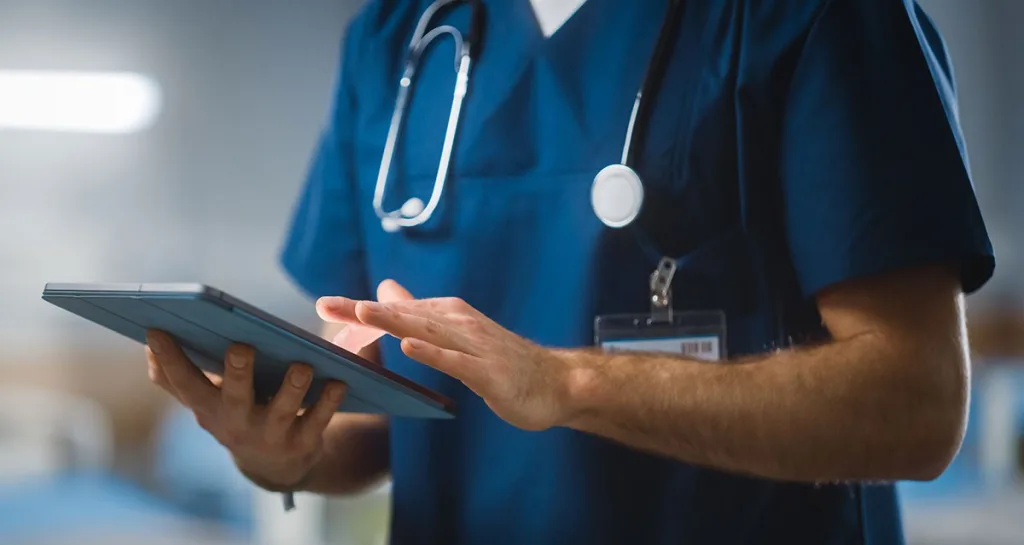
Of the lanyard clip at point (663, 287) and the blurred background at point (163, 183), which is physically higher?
the blurred background at point (163, 183)

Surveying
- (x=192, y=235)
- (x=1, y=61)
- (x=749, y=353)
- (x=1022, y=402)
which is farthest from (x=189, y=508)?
(x=749, y=353)

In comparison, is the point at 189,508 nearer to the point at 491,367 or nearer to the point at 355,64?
the point at 355,64

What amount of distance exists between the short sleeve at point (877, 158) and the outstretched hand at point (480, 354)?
0.22 meters

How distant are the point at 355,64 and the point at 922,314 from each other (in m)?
0.58

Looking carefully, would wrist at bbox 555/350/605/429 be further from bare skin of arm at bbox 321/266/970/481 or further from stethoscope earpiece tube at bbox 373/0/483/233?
stethoscope earpiece tube at bbox 373/0/483/233

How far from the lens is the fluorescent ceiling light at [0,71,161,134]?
133 inches

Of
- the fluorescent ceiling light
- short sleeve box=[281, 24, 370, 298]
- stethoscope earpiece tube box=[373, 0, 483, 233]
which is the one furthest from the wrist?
the fluorescent ceiling light

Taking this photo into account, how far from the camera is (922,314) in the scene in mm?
696

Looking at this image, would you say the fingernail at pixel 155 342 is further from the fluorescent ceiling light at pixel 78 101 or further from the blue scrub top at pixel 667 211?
the fluorescent ceiling light at pixel 78 101

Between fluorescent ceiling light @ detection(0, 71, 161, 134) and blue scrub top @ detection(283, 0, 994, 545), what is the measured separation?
2875mm

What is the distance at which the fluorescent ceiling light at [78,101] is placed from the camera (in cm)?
Answer: 337

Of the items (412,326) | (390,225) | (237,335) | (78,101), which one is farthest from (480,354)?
(78,101)

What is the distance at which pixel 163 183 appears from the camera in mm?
3645


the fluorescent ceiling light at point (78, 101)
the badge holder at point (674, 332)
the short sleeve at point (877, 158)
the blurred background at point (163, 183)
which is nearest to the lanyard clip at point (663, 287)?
the badge holder at point (674, 332)
